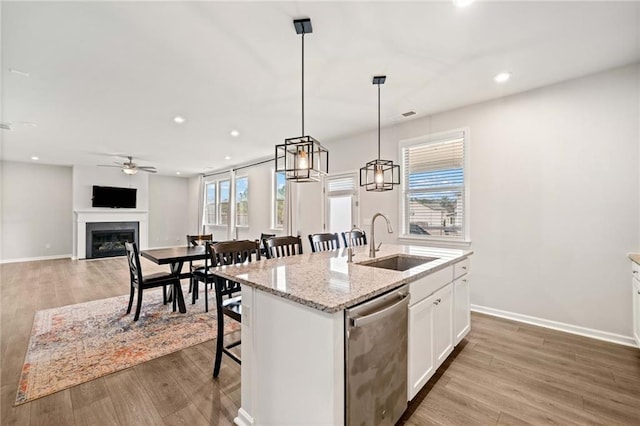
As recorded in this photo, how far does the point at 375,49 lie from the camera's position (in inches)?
96.2

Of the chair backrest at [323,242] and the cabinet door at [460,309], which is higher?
the chair backrest at [323,242]

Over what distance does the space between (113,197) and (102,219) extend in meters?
0.74

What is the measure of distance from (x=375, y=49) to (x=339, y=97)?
3.45 feet

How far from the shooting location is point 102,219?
8156 mm

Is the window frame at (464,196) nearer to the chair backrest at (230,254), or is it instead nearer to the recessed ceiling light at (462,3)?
the recessed ceiling light at (462,3)

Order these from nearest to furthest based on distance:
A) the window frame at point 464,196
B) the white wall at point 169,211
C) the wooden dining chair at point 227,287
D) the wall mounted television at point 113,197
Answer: the wooden dining chair at point 227,287 → the window frame at point 464,196 → the wall mounted television at point 113,197 → the white wall at point 169,211

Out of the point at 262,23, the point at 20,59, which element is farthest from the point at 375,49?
the point at 20,59

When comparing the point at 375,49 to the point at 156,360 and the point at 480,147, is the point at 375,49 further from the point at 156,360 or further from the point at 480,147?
the point at 156,360

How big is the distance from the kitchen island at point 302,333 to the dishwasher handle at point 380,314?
7cm

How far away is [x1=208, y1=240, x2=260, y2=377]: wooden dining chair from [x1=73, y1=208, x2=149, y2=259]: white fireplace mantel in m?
7.85

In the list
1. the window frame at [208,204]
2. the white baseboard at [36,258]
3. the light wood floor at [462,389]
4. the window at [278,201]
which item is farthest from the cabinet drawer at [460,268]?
the white baseboard at [36,258]

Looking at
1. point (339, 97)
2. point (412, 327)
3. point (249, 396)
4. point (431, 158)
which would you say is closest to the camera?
point (249, 396)

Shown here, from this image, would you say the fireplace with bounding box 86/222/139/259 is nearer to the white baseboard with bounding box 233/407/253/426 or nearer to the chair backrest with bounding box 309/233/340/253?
the chair backrest with bounding box 309/233/340/253

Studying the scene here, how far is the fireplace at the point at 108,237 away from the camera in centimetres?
792
